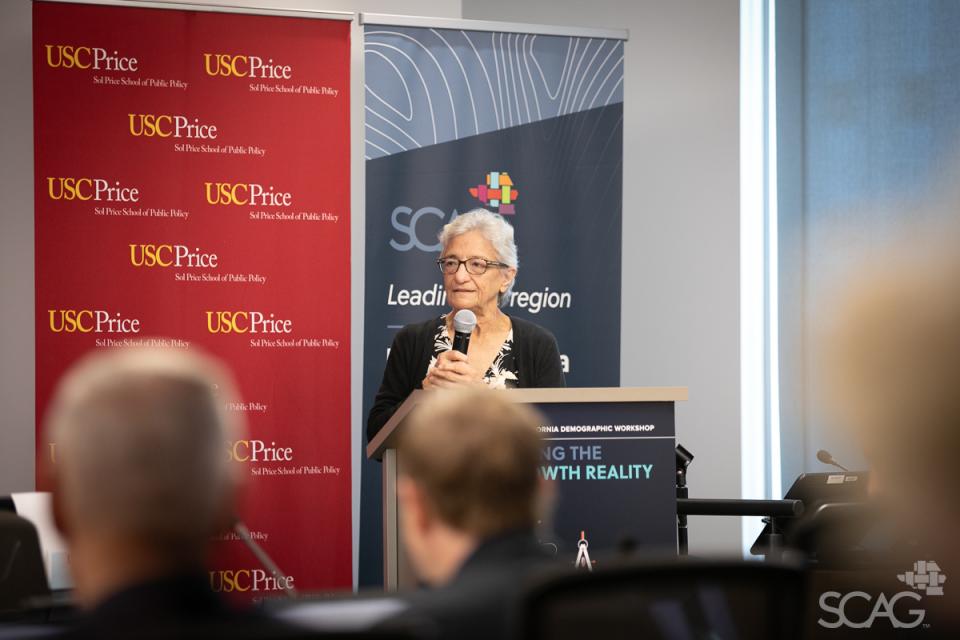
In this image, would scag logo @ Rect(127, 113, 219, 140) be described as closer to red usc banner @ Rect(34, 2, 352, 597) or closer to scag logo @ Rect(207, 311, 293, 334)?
red usc banner @ Rect(34, 2, 352, 597)

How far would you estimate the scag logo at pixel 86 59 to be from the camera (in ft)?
16.6

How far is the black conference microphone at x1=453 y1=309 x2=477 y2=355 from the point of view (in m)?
3.95

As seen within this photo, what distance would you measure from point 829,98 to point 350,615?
5.52 meters

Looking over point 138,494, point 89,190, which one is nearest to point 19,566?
point 138,494

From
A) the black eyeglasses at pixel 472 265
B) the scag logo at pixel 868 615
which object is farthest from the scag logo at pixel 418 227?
the scag logo at pixel 868 615

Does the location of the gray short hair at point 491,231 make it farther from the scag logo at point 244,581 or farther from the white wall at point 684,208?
the scag logo at point 244,581

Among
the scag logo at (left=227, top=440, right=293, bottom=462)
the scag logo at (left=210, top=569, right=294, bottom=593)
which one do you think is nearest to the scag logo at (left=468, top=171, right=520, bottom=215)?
the scag logo at (left=227, top=440, right=293, bottom=462)

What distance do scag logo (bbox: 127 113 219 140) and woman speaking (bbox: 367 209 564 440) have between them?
1193 mm

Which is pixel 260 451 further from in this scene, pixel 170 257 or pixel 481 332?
pixel 481 332

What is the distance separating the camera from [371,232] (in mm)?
5340

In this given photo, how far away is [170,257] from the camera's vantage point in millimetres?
5188

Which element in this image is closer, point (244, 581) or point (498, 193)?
point (244, 581)

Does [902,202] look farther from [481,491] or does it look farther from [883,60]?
[481,491]

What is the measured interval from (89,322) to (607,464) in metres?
2.83
